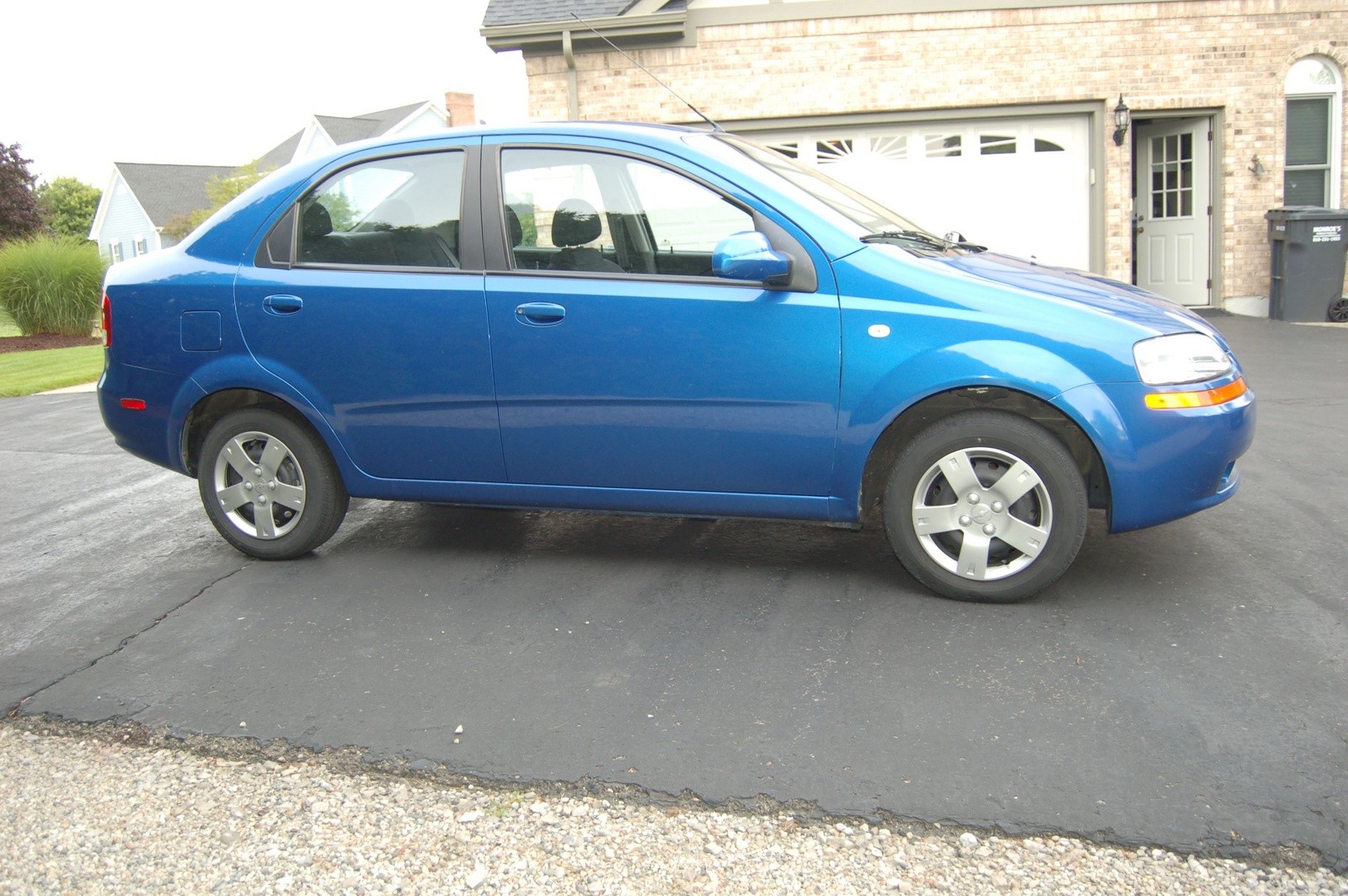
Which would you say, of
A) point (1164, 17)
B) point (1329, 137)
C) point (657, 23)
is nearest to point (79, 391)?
point (657, 23)

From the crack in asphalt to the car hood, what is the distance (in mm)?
3250

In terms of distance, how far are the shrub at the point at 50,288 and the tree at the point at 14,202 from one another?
14214 mm

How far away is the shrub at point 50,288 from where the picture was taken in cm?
2048

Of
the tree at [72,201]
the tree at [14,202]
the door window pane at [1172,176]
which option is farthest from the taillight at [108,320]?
the tree at [72,201]

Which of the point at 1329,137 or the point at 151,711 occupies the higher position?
the point at 1329,137

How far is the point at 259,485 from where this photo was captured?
494 centimetres

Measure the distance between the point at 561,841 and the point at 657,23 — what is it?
42.0 feet

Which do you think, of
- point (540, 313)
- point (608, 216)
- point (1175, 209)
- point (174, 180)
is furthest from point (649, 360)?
point (174, 180)

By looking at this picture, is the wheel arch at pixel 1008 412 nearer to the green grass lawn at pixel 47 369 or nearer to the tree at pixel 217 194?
the green grass lawn at pixel 47 369

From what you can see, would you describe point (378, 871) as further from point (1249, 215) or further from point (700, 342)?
point (1249, 215)

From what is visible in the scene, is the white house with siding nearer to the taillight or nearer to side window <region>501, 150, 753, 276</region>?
the taillight

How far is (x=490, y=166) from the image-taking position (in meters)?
4.61

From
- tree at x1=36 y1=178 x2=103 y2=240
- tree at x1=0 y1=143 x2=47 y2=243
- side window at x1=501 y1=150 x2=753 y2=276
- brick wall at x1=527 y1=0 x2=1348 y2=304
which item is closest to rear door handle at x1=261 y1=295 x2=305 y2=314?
side window at x1=501 y1=150 x2=753 y2=276

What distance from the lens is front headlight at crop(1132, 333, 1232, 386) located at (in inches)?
155
